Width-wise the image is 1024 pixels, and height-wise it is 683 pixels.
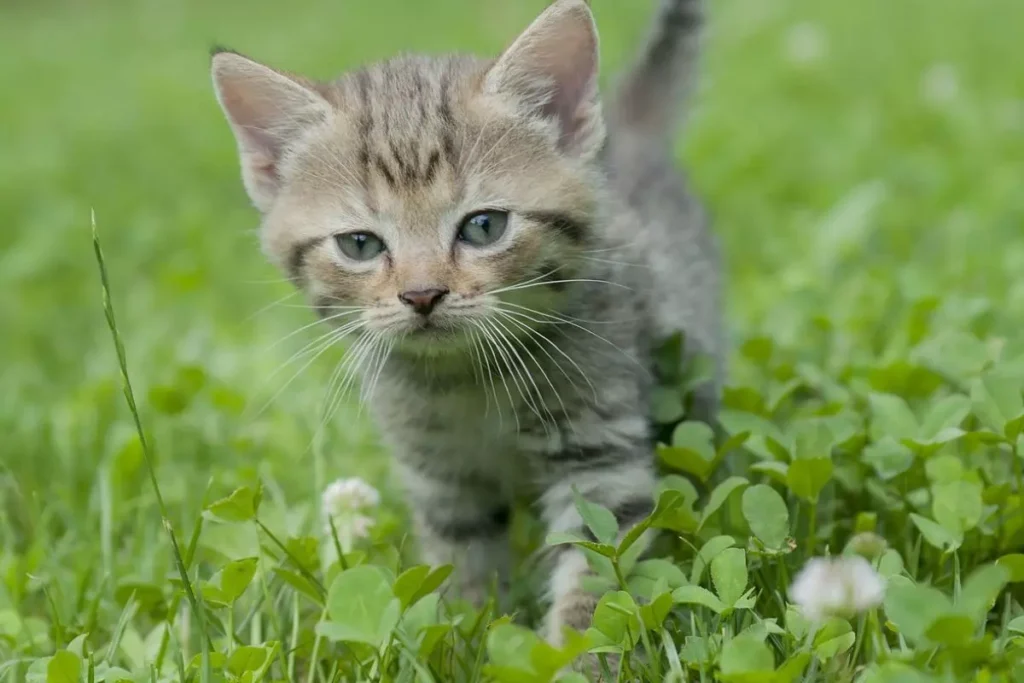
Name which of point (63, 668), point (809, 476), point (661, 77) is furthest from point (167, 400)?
point (661, 77)

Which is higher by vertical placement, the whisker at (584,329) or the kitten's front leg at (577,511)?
the whisker at (584,329)

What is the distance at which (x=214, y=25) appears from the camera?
8891 mm

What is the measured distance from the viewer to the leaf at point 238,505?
1.61 m

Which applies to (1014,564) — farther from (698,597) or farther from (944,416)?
(698,597)

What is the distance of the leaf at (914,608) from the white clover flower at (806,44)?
15.5 feet

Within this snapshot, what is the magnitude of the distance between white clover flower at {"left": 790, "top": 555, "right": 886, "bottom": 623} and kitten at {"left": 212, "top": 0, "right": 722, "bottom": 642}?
574 mm

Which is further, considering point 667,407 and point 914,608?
point 667,407

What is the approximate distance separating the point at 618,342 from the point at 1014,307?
1124 mm

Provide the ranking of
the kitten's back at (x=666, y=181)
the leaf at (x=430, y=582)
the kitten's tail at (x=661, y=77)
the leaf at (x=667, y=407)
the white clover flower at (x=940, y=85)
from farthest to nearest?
the white clover flower at (x=940, y=85)
the kitten's tail at (x=661, y=77)
the kitten's back at (x=666, y=181)
the leaf at (x=667, y=407)
the leaf at (x=430, y=582)

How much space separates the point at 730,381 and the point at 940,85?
2.91 m

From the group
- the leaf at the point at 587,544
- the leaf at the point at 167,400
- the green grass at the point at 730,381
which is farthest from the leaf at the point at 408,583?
the leaf at the point at 167,400

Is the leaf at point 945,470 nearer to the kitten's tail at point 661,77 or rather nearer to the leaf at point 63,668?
the leaf at point 63,668

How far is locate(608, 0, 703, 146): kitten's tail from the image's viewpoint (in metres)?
3.05

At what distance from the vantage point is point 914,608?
1.23m
